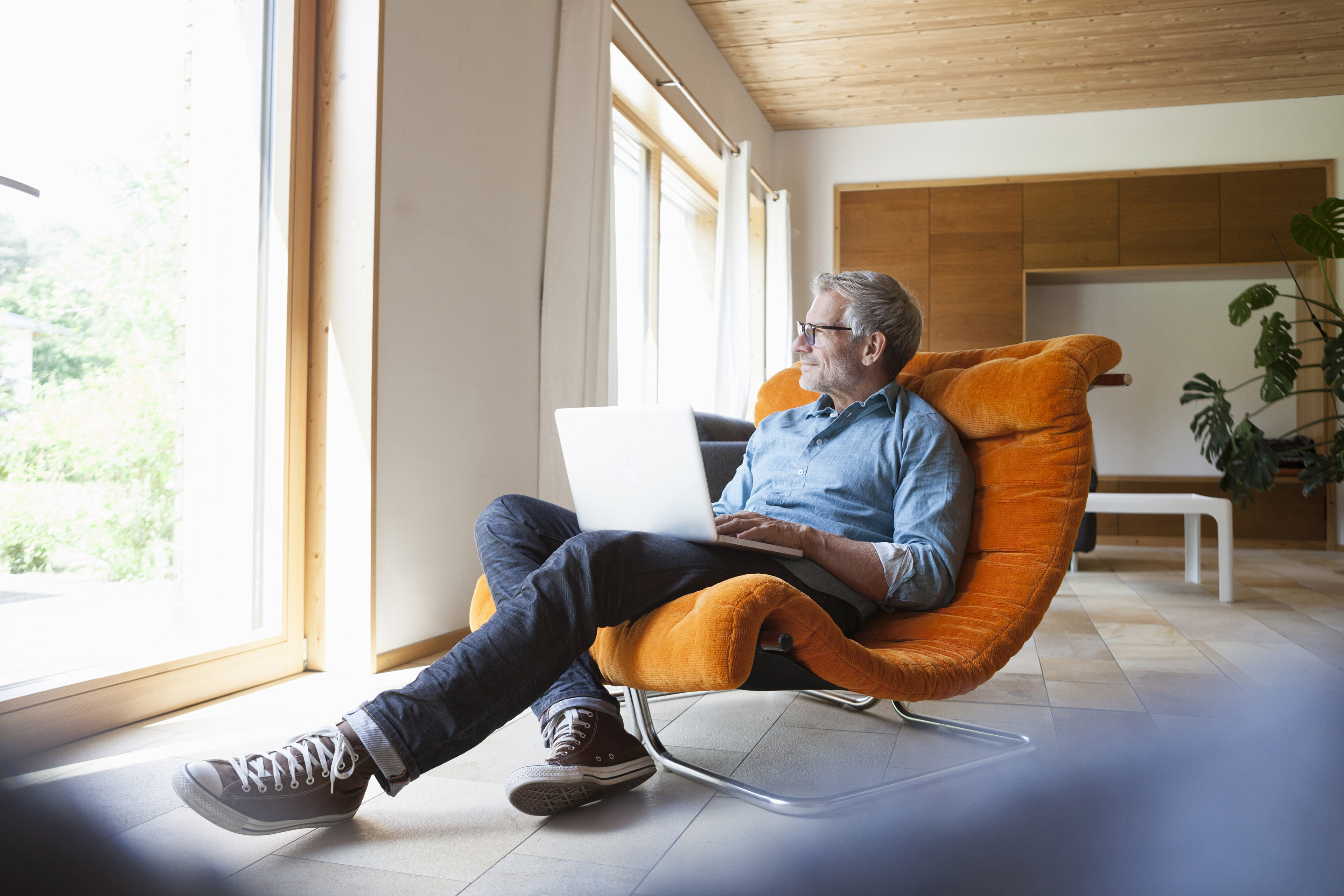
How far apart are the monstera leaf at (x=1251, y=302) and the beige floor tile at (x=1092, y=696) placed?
392cm

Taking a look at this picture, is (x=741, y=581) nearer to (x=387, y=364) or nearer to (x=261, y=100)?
(x=387, y=364)

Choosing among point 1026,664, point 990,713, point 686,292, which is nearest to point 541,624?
point 990,713

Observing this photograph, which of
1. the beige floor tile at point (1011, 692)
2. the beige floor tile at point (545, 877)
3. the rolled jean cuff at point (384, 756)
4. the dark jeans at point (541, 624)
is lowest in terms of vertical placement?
the beige floor tile at point (1011, 692)

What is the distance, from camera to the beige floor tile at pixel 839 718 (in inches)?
76.1

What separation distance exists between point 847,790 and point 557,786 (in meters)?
0.48

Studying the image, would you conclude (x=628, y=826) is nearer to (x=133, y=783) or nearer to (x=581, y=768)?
(x=581, y=768)

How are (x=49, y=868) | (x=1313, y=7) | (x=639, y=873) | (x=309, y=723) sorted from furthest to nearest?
(x=1313, y=7) → (x=309, y=723) → (x=639, y=873) → (x=49, y=868)

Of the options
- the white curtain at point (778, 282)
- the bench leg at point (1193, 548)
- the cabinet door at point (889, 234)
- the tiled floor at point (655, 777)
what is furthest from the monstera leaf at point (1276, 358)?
the tiled floor at point (655, 777)

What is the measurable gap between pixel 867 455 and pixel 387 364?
1.28 m

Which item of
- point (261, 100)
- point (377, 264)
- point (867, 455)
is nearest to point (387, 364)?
point (377, 264)

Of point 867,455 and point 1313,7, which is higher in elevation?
point 1313,7

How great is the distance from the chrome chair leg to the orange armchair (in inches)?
4.7

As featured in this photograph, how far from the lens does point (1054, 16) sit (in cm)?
466

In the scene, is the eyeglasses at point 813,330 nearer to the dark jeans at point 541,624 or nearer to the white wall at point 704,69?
the dark jeans at point 541,624
